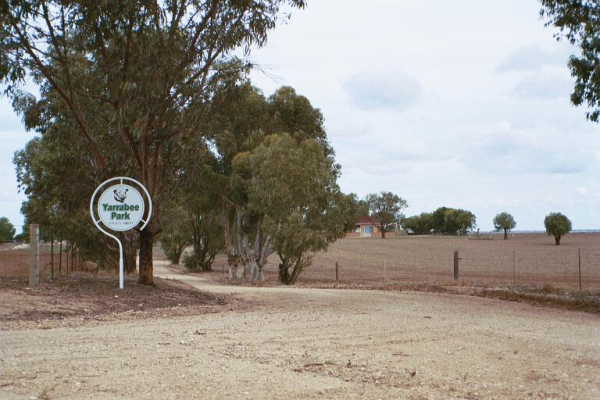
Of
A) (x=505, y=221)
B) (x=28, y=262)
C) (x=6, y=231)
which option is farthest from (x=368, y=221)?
(x=28, y=262)

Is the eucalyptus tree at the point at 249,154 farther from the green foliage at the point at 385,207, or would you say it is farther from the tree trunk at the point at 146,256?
the green foliage at the point at 385,207

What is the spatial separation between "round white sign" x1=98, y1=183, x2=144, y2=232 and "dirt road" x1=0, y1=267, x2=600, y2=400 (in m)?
4.43

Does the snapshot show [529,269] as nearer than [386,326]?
No

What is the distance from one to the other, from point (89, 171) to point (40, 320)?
467 inches

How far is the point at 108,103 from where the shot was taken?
20.7 metres

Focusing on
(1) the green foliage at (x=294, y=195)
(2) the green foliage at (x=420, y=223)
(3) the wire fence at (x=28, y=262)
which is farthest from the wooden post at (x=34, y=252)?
(2) the green foliage at (x=420, y=223)

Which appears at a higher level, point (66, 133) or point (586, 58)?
point (586, 58)

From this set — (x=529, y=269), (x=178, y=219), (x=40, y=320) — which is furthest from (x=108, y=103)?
(x=529, y=269)

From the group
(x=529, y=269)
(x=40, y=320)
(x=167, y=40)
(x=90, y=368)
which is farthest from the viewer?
(x=529, y=269)

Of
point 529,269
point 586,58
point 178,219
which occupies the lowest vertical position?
point 529,269

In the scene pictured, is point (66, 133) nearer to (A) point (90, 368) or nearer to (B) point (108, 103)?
(B) point (108, 103)

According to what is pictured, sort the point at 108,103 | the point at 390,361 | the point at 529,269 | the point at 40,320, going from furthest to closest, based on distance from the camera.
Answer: the point at 529,269
the point at 108,103
the point at 40,320
the point at 390,361

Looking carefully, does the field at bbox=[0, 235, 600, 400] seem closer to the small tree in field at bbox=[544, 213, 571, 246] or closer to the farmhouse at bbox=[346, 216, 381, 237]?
the small tree in field at bbox=[544, 213, 571, 246]

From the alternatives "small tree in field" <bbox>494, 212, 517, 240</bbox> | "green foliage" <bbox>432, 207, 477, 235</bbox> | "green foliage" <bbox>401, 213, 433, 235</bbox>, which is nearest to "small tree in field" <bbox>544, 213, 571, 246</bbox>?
"small tree in field" <bbox>494, 212, 517, 240</bbox>
